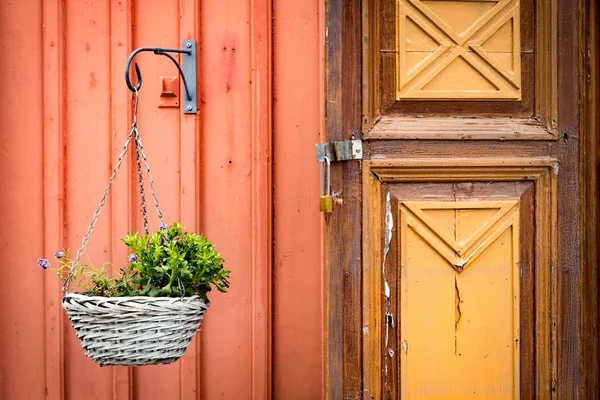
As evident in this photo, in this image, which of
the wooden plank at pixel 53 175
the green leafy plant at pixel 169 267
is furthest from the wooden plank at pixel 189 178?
the wooden plank at pixel 53 175

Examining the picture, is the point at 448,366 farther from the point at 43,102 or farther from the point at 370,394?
the point at 43,102

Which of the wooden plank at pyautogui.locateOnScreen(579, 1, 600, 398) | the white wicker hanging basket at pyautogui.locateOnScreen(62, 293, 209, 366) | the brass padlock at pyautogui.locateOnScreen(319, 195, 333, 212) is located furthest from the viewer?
the wooden plank at pyautogui.locateOnScreen(579, 1, 600, 398)

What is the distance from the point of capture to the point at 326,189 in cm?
224

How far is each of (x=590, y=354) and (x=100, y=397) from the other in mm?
1903

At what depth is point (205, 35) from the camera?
2.48 metres

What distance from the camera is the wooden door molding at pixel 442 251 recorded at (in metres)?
2.23

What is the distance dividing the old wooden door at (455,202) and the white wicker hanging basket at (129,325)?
22.6 inches

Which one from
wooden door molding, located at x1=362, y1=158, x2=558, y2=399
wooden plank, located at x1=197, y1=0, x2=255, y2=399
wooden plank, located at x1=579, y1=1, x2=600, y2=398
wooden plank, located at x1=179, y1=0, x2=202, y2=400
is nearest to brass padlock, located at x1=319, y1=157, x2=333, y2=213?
wooden door molding, located at x1=362, y1=158, x2=558, y2=399

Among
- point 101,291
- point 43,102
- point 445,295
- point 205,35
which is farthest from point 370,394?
point 43,102

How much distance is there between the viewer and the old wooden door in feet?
7.30

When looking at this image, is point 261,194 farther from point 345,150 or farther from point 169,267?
point 169,267

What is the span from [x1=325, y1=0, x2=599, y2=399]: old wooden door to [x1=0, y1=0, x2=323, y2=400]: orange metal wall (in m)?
0.30

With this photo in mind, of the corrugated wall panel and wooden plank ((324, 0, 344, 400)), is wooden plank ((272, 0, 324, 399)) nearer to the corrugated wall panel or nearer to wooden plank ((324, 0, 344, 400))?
wooden plank ((324, 0, 344, 400))

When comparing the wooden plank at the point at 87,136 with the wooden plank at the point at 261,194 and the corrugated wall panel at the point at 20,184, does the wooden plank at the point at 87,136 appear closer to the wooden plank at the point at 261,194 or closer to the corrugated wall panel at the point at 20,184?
the corrugated wall panel at the point at 20,184
